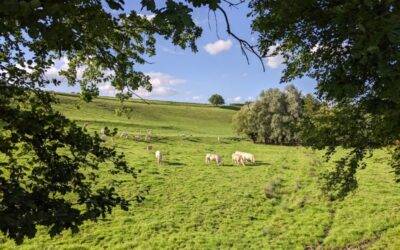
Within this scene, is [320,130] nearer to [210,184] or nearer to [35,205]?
[35,205]

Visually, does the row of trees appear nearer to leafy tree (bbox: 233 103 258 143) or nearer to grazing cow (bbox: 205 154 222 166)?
leafy tree (bbox: 233 103 258 143)

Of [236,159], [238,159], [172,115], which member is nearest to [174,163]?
[236,159]

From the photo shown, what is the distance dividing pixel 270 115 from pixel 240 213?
166 feet

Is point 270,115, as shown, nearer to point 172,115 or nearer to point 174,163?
point 174,163

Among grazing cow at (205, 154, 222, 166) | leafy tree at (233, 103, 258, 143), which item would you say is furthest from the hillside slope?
grazing cow at (205, 154, 222, 166)

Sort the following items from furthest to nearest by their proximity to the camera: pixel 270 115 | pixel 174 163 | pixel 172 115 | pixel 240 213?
pixel 172 115 → pixel 270 115 → pixel 174 163 → pixel 240 213

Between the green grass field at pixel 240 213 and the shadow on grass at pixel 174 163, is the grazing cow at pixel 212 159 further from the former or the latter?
the shadow on grass at pixel 174 163

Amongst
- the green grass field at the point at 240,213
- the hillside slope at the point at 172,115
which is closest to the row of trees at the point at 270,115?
the hillside slope at the point at 172,115

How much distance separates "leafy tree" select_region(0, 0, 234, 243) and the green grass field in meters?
7.89

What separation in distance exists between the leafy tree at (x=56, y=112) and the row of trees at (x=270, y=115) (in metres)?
64.8

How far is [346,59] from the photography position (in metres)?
11.9

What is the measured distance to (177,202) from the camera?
102ft

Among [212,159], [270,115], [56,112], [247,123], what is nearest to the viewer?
[56,112]

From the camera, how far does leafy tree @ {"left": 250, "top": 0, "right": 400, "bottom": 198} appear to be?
8414 mm
